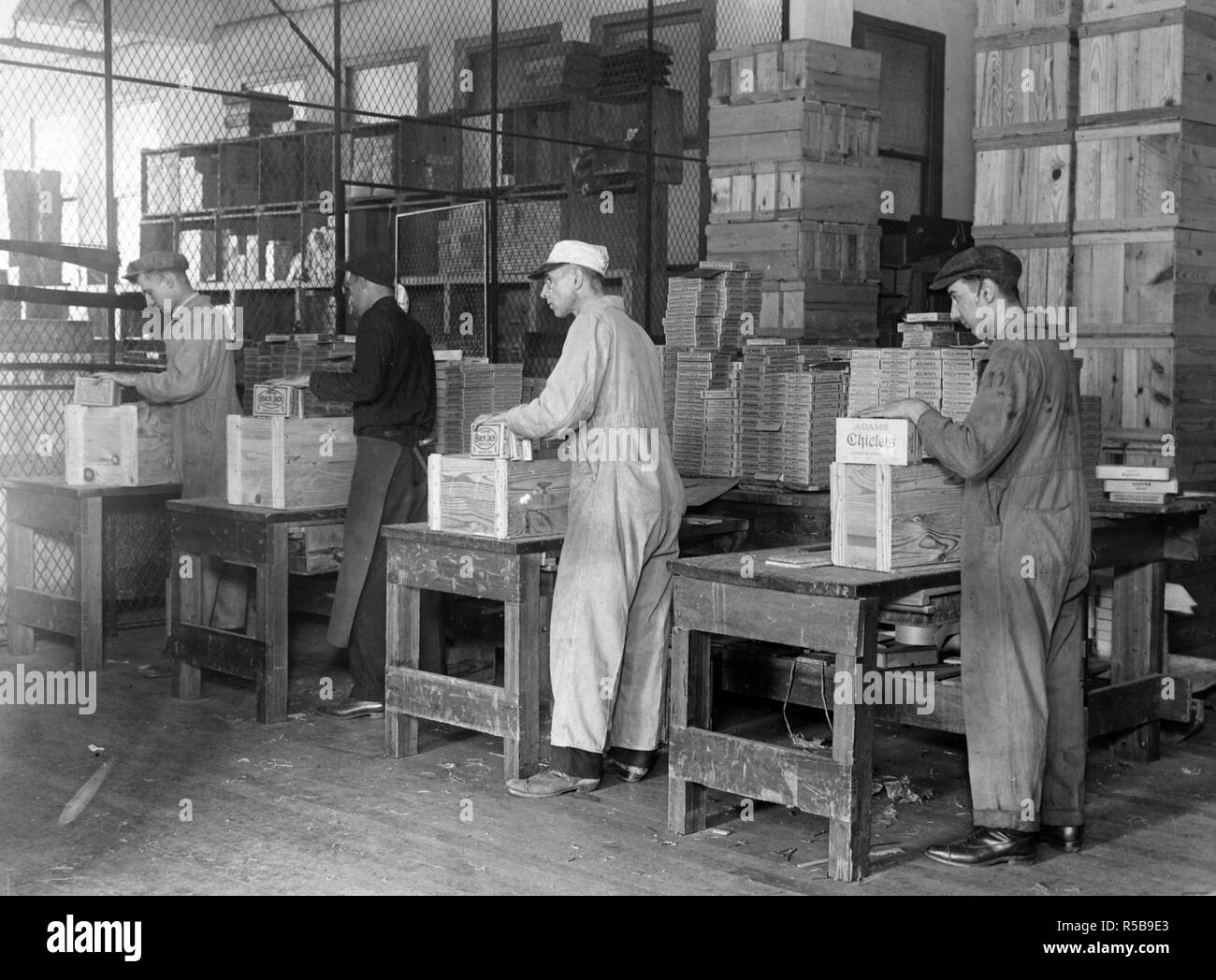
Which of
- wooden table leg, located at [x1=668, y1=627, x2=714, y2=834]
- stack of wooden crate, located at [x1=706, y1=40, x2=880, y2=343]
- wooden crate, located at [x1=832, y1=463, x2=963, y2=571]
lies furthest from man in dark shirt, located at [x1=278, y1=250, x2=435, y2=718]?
stack of wooden crate, located at [x1=706, y1=40, x2=880, y2=343]

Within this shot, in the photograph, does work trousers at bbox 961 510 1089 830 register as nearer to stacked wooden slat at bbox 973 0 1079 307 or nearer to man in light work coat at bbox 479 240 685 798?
man in light work coat at bbox 479 240 685 798

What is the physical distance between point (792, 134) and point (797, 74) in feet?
1.36

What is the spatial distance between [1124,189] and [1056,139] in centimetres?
51

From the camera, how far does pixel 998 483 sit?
17.3 ft

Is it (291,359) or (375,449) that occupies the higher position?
(291,359)

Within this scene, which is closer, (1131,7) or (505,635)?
(505,635)

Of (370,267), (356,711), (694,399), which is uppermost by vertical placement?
(370,267)

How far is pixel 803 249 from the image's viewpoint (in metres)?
10.3

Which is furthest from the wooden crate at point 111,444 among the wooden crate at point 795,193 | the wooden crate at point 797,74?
the wooden crate at point 797,74

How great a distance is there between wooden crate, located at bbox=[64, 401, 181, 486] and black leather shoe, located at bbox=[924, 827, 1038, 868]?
518 cm

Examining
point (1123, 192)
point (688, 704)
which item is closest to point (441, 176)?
point (1123, 192)

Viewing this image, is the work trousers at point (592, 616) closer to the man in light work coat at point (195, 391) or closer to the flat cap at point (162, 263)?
the man in light work coat at point (195, 391)

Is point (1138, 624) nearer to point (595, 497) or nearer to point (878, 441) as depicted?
point (878, 441)

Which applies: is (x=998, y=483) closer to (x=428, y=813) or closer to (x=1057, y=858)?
(x=1057, y=858)
